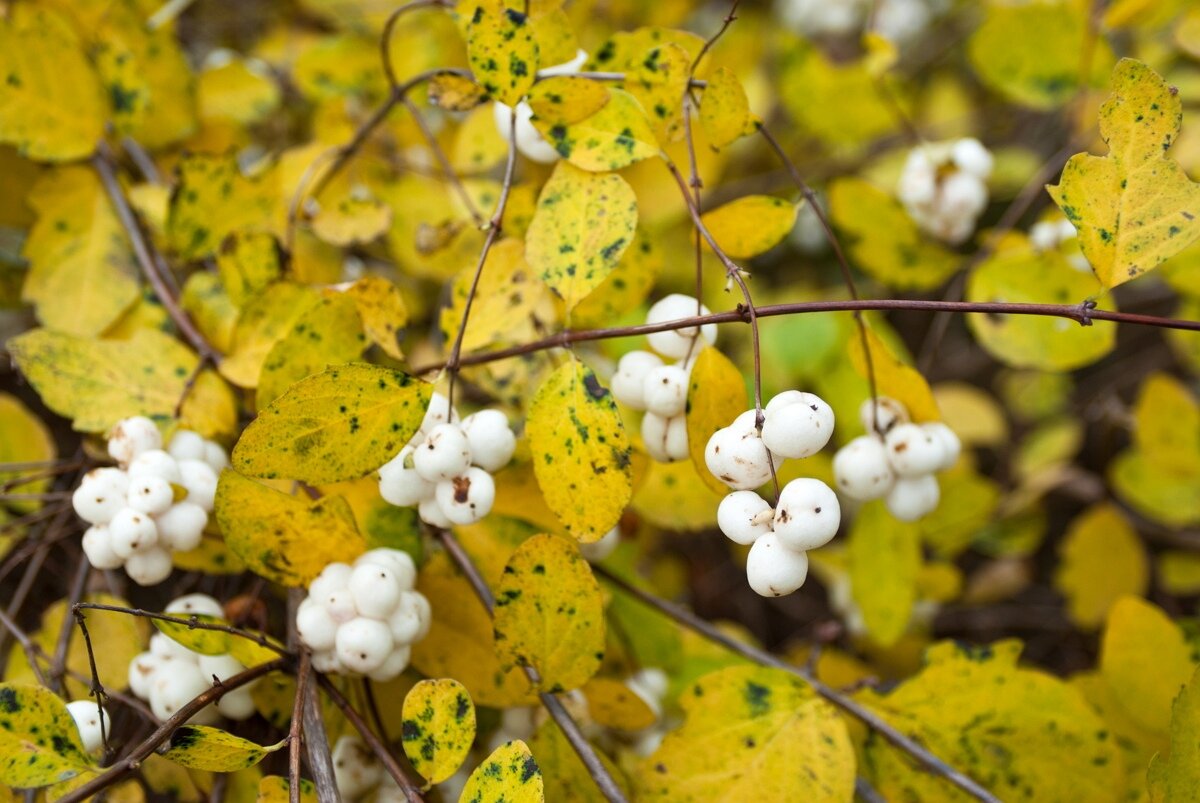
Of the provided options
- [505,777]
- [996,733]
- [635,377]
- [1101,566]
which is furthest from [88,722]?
[1101,566]

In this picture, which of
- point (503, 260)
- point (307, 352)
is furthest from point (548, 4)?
point (307, 352)

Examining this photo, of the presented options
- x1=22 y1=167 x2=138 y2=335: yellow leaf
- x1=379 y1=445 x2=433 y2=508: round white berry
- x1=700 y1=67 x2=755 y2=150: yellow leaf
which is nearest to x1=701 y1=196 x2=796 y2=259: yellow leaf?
x1=700 y1=67 x2=755 y2=150: yellow leaf

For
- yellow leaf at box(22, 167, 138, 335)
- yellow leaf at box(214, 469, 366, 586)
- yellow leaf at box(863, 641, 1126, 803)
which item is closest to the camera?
yellow leaf at box(214, 469, 366, 586)

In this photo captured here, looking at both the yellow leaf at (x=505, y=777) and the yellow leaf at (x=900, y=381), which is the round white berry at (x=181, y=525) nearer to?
the yellow leaf at (x=505, y=777)

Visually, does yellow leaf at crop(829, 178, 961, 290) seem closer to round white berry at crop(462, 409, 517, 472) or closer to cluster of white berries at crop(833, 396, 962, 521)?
cluster of white berries at crop(833, 396, 962, 521)

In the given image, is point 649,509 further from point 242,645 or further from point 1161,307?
point 1161,307
